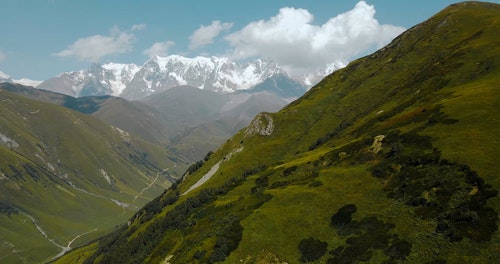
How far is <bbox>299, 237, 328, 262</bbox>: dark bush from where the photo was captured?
66244 mm


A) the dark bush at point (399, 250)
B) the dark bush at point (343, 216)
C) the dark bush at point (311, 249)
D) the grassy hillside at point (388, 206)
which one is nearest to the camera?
the dark bush at point (399, 250)

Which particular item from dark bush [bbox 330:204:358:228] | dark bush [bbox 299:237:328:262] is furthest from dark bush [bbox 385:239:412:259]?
dark bush [bbox 330:204:358:228]

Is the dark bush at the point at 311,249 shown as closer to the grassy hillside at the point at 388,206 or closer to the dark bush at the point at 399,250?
the grassy hillside at the point at 388,206

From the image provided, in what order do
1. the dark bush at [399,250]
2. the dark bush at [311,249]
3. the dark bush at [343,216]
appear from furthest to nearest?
the dark bush at [343,216] < the dark bush at [311,249] < the dark bush at [399,250]

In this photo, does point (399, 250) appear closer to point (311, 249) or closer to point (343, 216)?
point (311, 249)

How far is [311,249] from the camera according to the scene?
224 ft

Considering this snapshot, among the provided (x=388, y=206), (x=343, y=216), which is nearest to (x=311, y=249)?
(x=343, y=216)

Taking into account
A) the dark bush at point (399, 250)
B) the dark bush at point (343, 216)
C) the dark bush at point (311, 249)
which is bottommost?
the dark bush at point (399, 250)

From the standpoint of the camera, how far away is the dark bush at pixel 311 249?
66244mm

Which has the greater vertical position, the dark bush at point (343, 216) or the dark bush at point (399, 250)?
the dark bush at point (343, 216)

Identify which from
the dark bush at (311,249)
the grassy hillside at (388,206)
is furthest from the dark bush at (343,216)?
the dark bush at (311,249)

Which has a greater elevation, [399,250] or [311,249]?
[311,249]

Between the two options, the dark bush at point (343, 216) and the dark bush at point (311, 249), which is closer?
the dark bush at point (311, 249)

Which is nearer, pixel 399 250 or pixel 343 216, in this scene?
pixel 399 250
